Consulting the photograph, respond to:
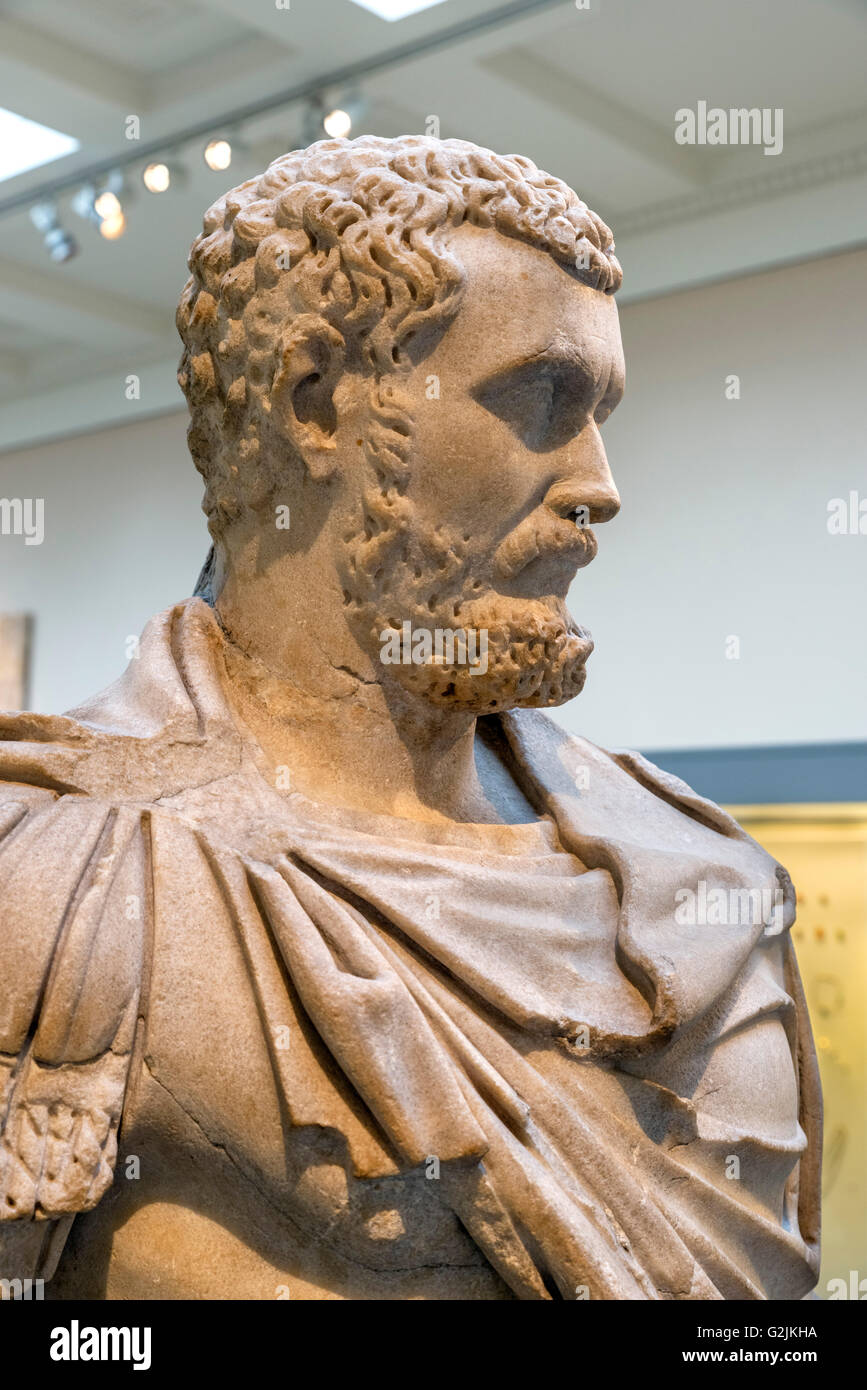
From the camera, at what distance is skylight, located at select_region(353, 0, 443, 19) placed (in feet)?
16.4

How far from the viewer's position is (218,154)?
5.52 m

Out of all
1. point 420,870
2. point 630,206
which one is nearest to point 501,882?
point 420,870

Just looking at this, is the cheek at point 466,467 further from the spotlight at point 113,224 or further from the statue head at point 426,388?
the spotlight at point 113,224

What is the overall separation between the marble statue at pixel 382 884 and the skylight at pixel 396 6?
2.60 meters

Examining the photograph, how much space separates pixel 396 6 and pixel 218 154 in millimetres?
840

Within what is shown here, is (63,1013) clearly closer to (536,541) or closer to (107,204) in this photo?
(536,541)

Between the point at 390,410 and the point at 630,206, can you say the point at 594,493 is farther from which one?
the point at 630,206

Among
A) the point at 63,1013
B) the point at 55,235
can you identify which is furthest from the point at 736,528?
the point at 63,1013

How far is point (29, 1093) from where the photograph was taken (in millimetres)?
2146

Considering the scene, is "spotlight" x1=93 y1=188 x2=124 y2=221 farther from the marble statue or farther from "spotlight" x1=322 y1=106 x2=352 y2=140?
A: the marble statue

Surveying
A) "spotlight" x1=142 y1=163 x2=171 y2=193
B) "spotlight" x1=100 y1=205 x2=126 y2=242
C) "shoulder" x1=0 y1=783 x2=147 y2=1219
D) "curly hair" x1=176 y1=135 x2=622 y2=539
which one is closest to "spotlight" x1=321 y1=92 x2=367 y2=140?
"spotlight" x1=142 y1=163 x2=171 y2=193

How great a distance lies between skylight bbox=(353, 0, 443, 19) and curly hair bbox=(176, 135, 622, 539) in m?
2.57

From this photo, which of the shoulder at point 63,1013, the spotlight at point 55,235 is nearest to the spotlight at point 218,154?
the spotlight at point 55,235

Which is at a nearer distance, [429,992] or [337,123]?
[429,992]
